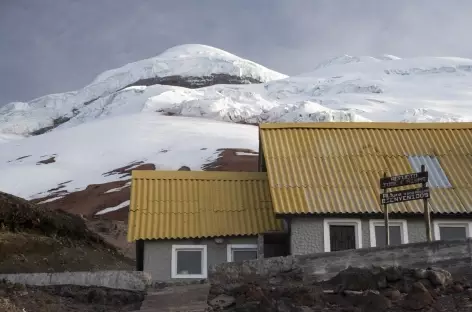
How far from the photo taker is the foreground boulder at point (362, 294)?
31.1ft

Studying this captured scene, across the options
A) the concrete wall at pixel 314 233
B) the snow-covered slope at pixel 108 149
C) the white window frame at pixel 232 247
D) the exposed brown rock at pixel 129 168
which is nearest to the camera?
the concrete wall at pixel 314 233

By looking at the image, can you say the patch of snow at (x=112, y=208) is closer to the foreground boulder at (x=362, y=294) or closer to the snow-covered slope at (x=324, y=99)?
the foreground boulder at (x=362, y=294)

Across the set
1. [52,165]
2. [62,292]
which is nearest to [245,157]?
[52,165]

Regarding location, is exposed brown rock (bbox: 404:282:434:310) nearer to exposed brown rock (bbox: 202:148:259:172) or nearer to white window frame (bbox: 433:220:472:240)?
white window frame (bbox: 433:220:472:240)

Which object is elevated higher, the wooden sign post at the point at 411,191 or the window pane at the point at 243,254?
the wooden sign post at the point at 411,191

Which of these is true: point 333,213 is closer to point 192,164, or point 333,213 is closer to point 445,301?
point 445,301

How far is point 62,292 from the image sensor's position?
12781 mm

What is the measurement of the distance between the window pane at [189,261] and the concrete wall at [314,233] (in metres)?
2.60

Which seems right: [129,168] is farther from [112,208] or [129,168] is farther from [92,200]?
[112,208]

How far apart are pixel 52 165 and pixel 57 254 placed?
5424cm

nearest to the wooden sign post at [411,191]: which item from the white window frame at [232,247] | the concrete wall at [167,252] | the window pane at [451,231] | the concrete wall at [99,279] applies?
the window pane at [451,231]

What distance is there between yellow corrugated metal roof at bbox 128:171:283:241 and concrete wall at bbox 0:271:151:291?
3.42m

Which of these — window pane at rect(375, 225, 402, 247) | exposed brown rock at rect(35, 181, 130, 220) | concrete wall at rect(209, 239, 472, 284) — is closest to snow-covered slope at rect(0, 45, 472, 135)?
exposed brown rock at rect(35, 181, 130, 220)

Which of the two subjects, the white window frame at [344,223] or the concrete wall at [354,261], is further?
the white window frame at [344,223]
